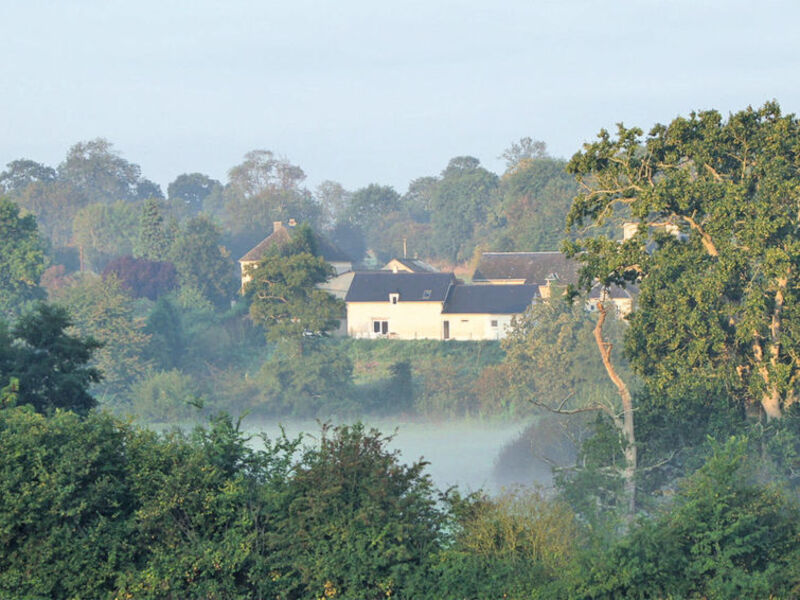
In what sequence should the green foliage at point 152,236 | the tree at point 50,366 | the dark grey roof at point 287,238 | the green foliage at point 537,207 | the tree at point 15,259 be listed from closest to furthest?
the tree at point 50,366
the tree at point 15,259
the dark grey roof at point 287,238
the green foliage at point 537,207
the green foliage at point 152,236

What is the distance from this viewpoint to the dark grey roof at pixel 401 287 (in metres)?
60.2

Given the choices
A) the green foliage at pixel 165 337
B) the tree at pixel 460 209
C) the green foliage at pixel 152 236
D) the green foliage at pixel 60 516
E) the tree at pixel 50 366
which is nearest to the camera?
the green foliage at pixel 60 516

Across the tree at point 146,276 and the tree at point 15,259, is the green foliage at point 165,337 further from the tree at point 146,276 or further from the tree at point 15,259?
the tree at point 146,276

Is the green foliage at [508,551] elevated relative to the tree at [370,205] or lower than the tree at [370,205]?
lower

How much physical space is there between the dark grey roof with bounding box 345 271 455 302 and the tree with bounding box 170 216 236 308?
13.3 metres

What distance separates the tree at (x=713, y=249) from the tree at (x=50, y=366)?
11646mm

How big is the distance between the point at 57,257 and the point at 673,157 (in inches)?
3036

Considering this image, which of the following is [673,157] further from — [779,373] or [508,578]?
[508,578]

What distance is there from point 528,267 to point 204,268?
21.7 metres

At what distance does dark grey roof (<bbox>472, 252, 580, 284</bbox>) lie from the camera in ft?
216

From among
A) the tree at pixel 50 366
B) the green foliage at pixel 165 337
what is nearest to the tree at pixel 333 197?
the green foliage at pixel 165 337

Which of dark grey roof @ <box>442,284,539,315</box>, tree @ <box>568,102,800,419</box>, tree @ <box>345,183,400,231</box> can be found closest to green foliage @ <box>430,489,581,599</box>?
tree @ <box>568,102,800,419</box>

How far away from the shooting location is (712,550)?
13.2 meters

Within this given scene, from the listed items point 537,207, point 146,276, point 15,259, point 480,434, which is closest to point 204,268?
point 146,276
